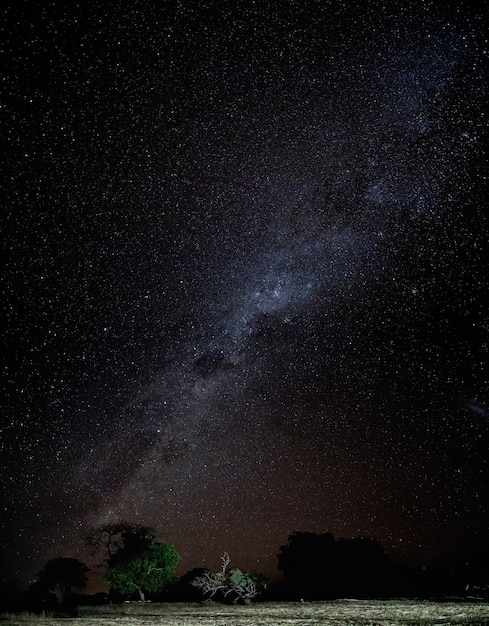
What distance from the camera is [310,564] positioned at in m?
59.4

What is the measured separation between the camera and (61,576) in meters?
67.4

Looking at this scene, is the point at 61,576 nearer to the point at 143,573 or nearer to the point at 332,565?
the point at 143,573

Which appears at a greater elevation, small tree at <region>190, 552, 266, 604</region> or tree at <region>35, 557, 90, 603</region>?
tree at <region>35, 557, 90, 603</region>

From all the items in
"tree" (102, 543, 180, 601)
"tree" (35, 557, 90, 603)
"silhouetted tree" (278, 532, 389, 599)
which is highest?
"tree" (35, 557, 90, 603)

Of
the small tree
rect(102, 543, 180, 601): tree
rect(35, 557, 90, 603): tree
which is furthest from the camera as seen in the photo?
rect(35, 557, 90, 603): tree

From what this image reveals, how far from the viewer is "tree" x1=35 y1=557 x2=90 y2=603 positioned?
219 feet

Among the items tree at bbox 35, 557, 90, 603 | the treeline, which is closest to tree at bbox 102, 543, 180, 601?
the treeline

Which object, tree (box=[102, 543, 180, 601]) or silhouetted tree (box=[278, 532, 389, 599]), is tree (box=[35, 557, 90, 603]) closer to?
tree (box=[102, 543, 180, 601])

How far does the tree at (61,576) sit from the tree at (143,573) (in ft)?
76.2

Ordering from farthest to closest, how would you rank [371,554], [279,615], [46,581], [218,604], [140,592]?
[46,581]
[371,554]
[140,592]
[218,604]
[279,615]

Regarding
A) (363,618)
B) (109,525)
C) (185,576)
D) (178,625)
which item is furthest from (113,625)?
(185,576)

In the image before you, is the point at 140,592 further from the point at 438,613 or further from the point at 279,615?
the point at 438,613

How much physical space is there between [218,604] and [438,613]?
2044 cm

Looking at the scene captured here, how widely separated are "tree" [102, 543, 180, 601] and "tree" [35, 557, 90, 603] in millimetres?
23229
